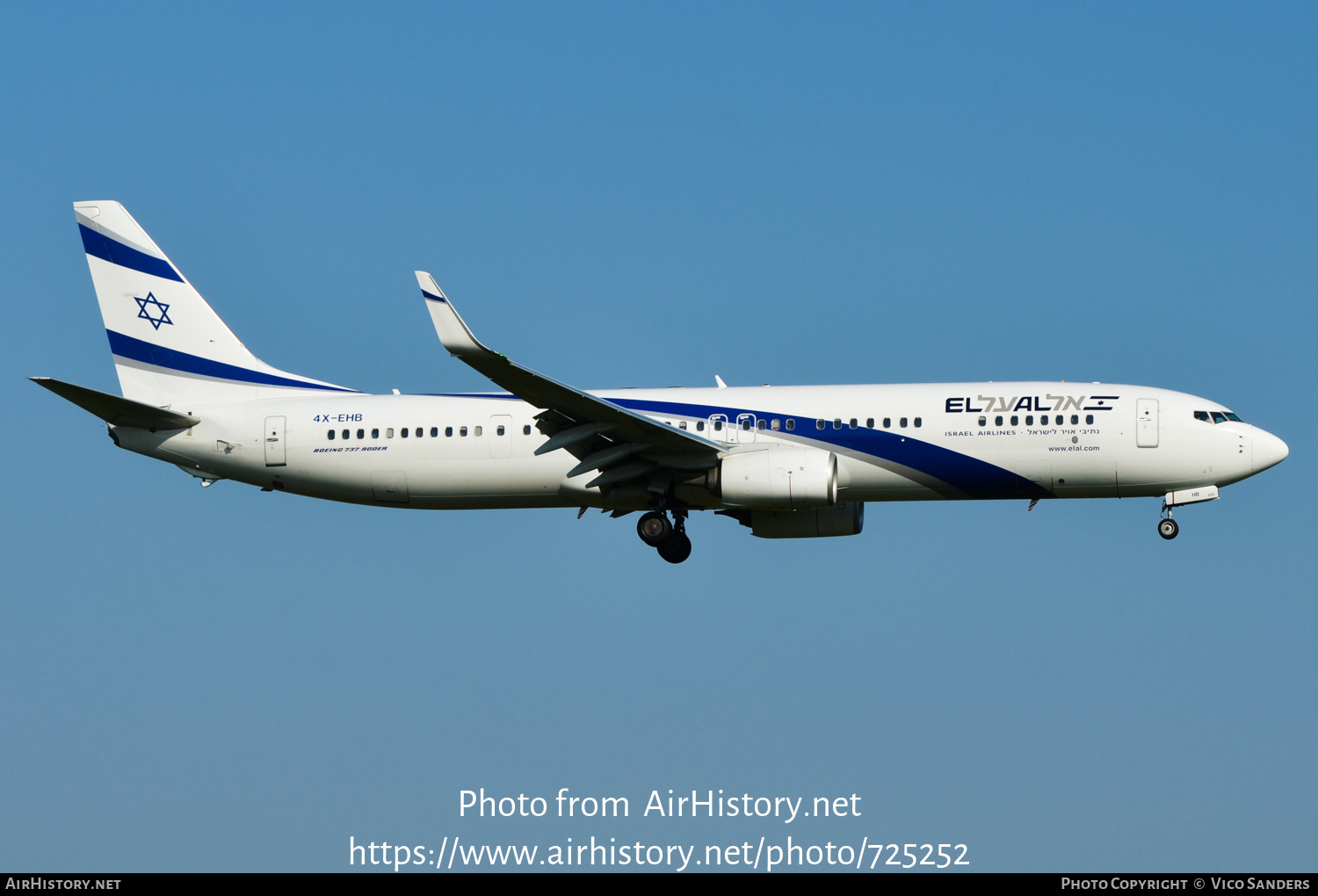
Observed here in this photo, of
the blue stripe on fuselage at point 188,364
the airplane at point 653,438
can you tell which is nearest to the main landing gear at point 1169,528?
the airplane at point 653,438

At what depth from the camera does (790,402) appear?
3634 cm

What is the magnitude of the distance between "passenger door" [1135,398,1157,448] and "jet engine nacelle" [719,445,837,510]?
269 inches

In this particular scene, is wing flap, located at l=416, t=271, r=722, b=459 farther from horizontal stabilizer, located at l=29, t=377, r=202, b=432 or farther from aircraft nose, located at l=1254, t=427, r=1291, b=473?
aircraft nose, located at l=1254, t=427, r=1291, b=473

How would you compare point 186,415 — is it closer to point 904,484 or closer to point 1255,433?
point 904,484

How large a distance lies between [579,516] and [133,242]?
14014 millimetres

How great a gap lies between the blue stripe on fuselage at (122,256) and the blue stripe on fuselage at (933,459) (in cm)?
1718

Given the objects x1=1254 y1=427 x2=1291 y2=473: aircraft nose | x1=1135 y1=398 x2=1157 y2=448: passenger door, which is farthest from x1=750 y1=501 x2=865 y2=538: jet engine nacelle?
x1=1254 y1=427 x2=1291 y2=473: aircraft nose

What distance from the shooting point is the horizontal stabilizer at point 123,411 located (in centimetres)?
3562

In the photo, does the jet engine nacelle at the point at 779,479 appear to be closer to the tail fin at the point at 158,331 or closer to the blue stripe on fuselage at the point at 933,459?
the blue stripe on fuselage at the point at 933,459

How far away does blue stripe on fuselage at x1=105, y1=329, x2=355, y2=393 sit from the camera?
39.8 meters

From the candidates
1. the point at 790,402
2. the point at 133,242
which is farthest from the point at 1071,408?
the point at 133,242

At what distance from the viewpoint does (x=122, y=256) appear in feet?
134

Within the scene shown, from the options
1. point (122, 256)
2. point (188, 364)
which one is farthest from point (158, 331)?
point (122, 256)

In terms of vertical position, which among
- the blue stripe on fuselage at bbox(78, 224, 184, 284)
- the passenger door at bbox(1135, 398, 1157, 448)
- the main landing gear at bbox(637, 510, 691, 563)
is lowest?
the main landing gear at bbox(637, 510, 691, 563)
